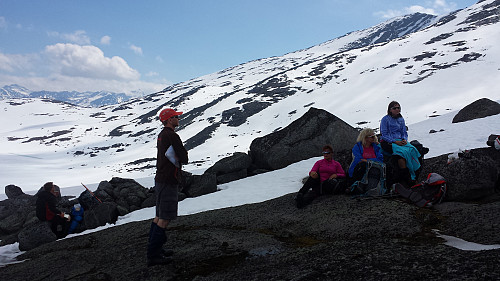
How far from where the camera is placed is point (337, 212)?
667cm

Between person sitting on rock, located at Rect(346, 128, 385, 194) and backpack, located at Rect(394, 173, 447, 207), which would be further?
person sitting on rock, located at Rect(346, 128, 385, 194)

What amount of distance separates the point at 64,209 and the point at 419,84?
73776mm

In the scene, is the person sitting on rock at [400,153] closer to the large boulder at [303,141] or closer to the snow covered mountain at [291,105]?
the large boulder at [303,141]

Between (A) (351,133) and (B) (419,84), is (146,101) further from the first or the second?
(A) (351,133)

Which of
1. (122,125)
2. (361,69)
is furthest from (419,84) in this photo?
(122,125)

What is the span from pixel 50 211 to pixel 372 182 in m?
10.9

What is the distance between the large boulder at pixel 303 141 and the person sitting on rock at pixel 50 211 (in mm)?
10160

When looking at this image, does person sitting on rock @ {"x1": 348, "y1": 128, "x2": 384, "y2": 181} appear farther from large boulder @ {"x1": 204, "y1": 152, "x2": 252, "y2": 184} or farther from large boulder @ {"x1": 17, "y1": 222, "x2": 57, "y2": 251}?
large boulder @ {"x1": 17, "y1": 222, "x2": 57, "y2": 251}

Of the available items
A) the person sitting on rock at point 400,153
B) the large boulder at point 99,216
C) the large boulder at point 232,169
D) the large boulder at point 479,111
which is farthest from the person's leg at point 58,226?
the large boulder at point 479,111

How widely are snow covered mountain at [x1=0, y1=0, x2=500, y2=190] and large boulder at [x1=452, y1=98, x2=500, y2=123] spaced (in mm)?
23787

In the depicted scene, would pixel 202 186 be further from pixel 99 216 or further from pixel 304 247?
pixel 304 247

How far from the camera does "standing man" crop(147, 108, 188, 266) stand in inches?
199

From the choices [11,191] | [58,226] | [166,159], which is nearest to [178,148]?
[166,159]

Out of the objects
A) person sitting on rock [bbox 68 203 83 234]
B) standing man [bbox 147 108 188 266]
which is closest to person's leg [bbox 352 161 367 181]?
standing man [bbox 147 108 188 266]
